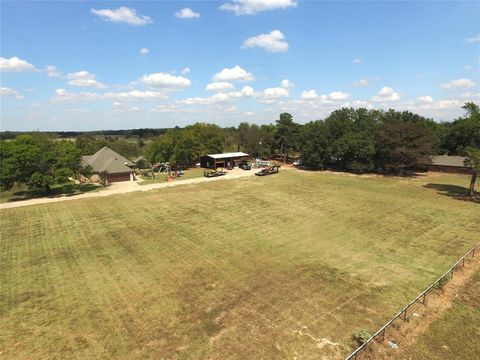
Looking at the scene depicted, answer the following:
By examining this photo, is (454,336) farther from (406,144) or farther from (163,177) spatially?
(163,177)

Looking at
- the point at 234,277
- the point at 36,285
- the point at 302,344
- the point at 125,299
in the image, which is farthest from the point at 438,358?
the point at 36,285

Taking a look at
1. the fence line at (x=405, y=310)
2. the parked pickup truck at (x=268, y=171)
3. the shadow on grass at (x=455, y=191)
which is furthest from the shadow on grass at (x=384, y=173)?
the fence line at (x=405, y=310)

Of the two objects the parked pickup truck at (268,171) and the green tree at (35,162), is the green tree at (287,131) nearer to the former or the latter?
the parked pickup truck at (268,171)

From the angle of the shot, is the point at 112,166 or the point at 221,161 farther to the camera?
the point at 221,161

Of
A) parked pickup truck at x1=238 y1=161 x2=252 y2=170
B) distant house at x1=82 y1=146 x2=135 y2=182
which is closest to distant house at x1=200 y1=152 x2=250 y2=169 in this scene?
parked pickup truck at x1=238 y1=161 x2=252 y2=170

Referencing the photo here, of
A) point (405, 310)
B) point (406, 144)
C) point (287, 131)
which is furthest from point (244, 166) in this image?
point (405, 310)

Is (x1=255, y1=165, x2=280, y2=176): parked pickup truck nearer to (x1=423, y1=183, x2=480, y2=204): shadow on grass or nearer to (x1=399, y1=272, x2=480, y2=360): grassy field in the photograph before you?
(x1=423, y1=183, x2=480, y2=204): shadow on grass

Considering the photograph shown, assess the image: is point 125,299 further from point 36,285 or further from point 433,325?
point 433,325

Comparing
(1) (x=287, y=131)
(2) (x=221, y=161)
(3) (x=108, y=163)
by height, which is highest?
(1) (x=287, y=131)
